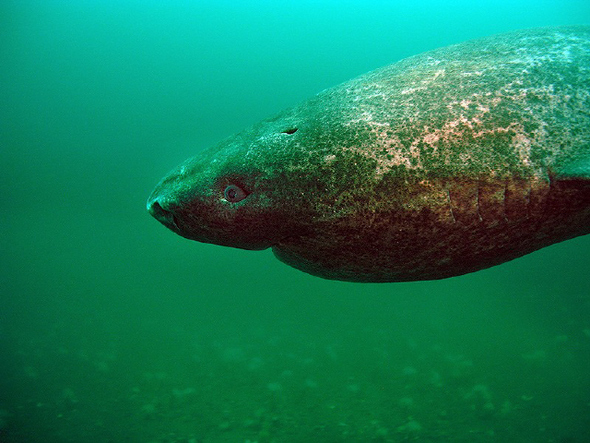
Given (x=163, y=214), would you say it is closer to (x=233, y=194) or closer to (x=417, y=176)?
(x=233, y=194)

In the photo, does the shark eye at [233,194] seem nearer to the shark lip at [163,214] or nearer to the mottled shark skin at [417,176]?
the mottled shark skin at [417,176]

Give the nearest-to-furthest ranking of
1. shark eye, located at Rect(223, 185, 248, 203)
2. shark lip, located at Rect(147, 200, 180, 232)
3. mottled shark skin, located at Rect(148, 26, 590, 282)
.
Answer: mottled shark skin, located at Rect(148, 26, 590, 282), shark eye, located at Rect(223, 185, 248, 203), shark lip, located at Rect(147, 200, 180, 232)

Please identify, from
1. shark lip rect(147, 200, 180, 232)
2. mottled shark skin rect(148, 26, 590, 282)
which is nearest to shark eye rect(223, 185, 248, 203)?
mottled shark skin rect(148, 26, 590, 282)

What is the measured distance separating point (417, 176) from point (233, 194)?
1062mm

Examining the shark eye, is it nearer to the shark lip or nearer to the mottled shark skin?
the mottled shark skin

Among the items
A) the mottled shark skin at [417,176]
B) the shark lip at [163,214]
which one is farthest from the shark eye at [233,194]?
the shark lip at [163,214]

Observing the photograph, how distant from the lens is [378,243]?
2025 millimetres

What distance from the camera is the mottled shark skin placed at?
1857 mm

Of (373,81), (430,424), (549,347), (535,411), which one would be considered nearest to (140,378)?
(430,424)

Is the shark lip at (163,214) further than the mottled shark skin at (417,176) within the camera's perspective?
Yes

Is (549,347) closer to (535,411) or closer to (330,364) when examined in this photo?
(535,411)

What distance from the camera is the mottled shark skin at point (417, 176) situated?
1.86m

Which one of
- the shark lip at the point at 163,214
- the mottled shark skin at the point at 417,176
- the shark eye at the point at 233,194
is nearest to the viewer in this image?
the mottled shark skin at the point at 417,176

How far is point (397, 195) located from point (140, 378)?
9617 millimetres
